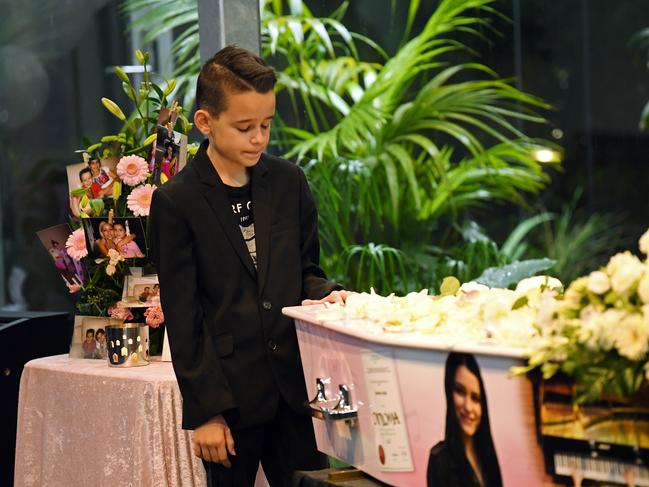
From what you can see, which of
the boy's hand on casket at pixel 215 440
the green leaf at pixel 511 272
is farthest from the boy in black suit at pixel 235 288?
the green leaf at pixel 511 272

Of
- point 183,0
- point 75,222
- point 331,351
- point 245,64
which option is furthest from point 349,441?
point 183,0

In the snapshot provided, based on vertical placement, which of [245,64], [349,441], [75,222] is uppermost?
[245,64]

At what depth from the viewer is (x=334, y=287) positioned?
8.09 feet

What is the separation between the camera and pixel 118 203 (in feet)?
10.8

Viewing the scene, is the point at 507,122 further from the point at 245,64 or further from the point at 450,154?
the point at 245,64

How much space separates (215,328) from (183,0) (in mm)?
2779

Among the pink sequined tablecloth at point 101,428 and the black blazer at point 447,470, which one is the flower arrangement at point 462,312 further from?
the pink sequined tablecloth at point 101,428

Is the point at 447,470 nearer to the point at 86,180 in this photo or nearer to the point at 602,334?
the point at 602,334

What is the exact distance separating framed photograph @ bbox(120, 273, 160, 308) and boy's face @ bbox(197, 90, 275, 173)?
899 mm

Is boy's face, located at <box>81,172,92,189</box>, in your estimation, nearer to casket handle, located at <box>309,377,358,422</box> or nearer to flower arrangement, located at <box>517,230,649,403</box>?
casket handle, located at <box>309,377,358,422</box>

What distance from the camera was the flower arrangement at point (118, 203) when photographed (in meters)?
3.23

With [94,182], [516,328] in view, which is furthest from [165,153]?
[516,328]

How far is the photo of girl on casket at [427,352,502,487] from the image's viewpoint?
1.67m

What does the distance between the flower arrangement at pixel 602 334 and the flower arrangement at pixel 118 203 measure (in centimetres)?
179
